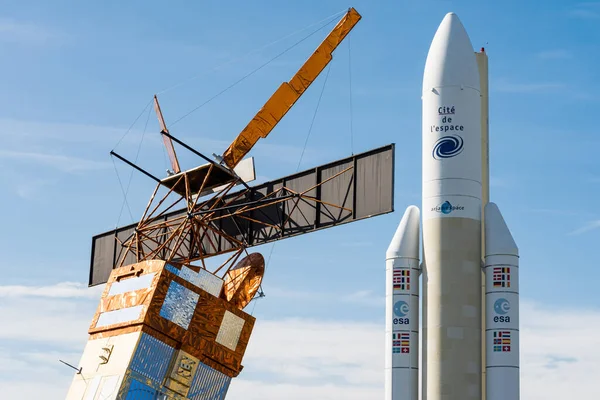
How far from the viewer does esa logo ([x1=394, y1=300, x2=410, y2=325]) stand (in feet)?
153

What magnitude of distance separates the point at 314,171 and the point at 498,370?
1606 cm

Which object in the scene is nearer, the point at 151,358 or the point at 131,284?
the point at 151,358

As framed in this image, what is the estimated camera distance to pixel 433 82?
48.8 metres

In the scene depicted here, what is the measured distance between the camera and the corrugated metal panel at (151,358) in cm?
5066

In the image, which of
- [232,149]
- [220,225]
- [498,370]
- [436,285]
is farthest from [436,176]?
[220,225]

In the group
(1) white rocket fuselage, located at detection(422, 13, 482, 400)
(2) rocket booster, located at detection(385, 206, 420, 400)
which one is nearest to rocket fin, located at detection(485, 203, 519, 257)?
(1) white rocket fuselage, located at detection(422, 13, 482, 400)

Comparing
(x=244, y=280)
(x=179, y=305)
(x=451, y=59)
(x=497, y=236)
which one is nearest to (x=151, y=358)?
(x=179, y=305)

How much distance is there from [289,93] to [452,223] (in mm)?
13964

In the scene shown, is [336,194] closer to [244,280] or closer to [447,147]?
[244,280]

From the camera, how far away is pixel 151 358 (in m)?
51.0

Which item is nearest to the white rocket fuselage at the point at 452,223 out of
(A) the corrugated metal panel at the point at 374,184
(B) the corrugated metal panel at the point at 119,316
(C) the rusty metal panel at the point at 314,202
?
(A) the corrugated metal panel at the point at 374,184

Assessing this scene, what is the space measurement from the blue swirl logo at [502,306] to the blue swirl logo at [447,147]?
6516 mm

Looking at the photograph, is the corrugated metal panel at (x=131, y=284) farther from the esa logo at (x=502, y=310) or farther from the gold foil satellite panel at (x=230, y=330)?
the esa logo at (x=502, y=310)

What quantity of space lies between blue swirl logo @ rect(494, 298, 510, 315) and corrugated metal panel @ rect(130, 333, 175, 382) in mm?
15396
